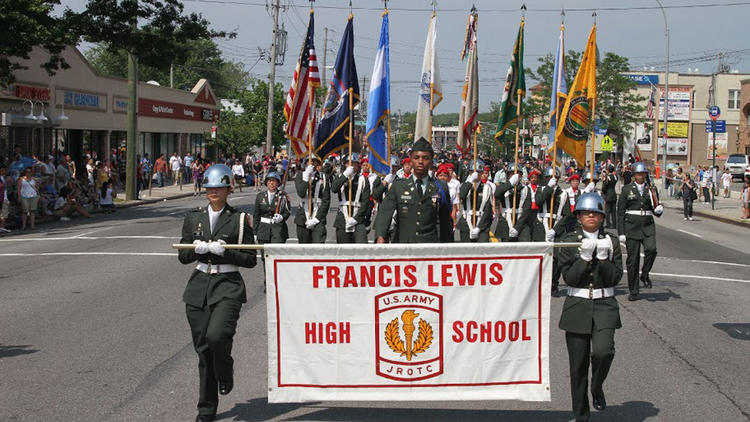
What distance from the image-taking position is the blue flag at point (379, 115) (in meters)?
14.0

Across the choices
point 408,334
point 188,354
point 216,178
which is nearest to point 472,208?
point 188,354

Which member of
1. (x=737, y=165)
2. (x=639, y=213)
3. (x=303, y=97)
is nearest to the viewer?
(x=639, y=213)

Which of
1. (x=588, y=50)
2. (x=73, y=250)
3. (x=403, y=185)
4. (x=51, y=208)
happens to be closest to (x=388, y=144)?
(x=588, y=50)

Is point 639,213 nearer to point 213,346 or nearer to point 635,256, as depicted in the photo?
point 635,256

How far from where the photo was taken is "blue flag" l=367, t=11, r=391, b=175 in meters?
14.0

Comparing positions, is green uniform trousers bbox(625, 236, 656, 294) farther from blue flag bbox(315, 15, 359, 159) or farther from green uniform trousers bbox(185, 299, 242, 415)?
green uniform trousers bbox(185, 299, 242, 415)

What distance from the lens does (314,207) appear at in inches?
541

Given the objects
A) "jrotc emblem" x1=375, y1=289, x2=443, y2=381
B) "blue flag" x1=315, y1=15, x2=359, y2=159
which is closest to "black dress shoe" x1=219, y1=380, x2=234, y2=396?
"jrotc emblem" x1=375, y1=289, x2=443, y2=381

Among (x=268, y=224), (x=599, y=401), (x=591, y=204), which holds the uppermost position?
(x=591, y=204)

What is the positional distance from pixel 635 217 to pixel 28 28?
18.1 m

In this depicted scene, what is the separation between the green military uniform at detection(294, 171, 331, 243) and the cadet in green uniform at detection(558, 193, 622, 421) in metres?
7.28

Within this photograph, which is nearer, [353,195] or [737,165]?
[353,195]

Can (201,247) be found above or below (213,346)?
above

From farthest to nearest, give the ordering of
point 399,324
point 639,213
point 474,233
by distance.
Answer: point 474,233, point 639,213, point 399,324
